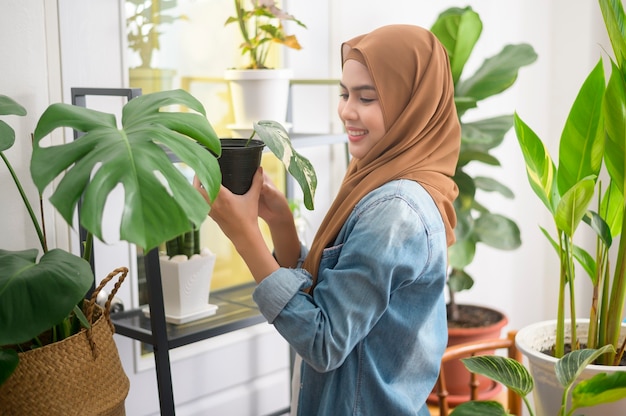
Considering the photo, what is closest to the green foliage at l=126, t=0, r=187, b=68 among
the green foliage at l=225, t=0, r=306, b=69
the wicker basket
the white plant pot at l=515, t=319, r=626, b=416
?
the green foliage at l=225, t=0, r=306, b=69

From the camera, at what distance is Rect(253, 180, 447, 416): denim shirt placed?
1318 millimetres

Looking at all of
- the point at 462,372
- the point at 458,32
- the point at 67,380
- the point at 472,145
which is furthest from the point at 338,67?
the point at 67,380

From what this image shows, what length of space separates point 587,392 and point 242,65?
1214 millimetres

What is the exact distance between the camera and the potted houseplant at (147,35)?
1.88 m

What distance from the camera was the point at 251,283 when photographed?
2.21m

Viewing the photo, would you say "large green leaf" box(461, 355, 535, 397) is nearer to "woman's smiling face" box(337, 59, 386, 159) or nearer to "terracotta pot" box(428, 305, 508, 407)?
"woman's smiling face" box(337, 59, 386, 159)

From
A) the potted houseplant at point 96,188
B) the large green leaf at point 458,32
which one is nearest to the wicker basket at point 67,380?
the potted houseplant at point 96,188

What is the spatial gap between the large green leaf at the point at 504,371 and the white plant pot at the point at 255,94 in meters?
0.78

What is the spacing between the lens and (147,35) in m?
1.92

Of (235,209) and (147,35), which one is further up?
(147,35)

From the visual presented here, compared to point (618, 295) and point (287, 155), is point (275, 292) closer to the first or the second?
point (287, 155)

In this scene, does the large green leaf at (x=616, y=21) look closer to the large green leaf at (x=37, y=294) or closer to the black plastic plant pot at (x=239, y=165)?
the black plastic plant pot at (x=239, y=165)

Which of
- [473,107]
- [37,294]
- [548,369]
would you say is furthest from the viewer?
[473,107]

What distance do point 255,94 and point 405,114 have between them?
1.88 feet
